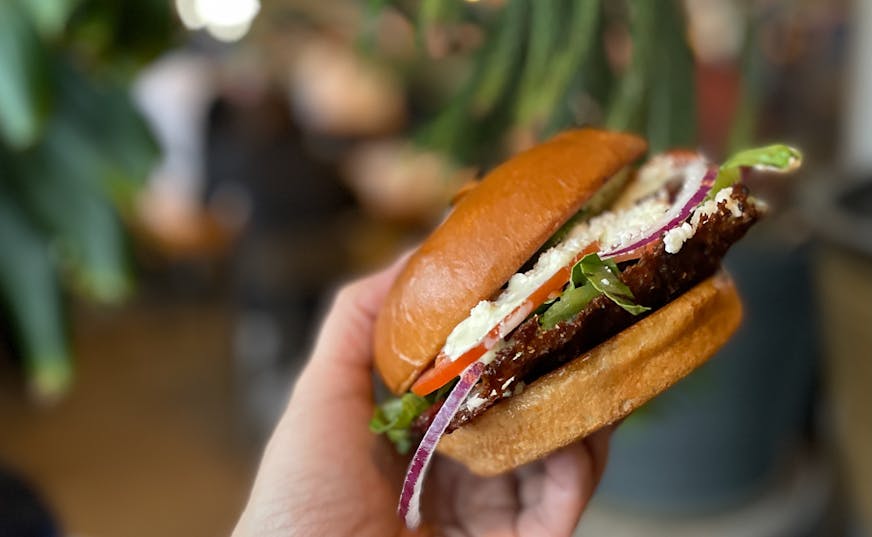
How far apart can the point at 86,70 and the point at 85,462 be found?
2.25 m

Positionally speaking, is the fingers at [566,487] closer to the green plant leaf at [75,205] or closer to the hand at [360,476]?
the hand at [360,476]

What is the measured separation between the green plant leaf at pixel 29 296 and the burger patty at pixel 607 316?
1659 millimetres

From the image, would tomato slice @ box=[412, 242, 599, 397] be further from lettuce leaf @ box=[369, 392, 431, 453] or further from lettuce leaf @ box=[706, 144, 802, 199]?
lettuce leaf @ box=[706, 144, 802, 199]

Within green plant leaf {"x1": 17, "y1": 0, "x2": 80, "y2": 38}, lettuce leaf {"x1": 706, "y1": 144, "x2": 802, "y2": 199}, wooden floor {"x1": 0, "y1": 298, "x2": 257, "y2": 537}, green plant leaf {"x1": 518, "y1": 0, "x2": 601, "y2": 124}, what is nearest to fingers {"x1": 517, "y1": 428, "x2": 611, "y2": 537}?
lettuce leaf {"x1": 706, "y1": 144, "x2": 802, "y2": 199}

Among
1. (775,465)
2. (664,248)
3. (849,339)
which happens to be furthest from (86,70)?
(775,465)

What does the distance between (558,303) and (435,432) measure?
22cm

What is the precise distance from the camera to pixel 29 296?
219 cm

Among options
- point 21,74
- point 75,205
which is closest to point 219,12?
point 75,205

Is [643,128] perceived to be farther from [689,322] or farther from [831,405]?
[831,405]

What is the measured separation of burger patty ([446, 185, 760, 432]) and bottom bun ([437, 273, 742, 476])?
0.02 metres

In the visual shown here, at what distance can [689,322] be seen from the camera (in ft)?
3.17

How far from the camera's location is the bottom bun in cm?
96

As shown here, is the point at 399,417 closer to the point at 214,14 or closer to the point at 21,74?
the point at 21,74

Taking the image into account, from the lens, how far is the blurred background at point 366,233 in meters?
1.34
